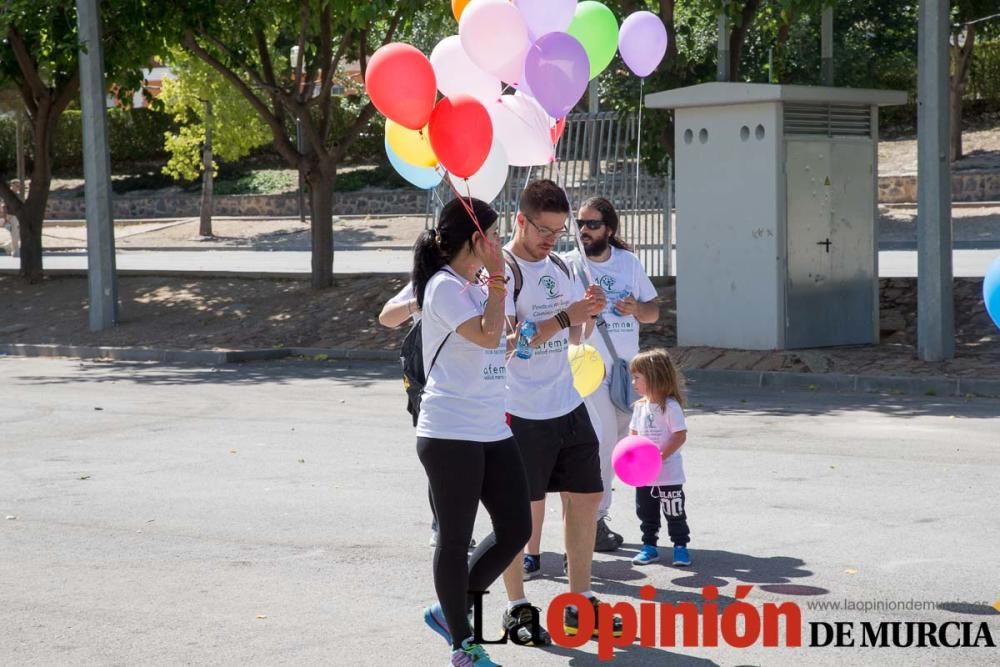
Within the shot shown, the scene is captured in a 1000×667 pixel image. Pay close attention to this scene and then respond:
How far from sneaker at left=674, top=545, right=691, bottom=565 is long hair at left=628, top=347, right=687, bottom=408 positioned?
26.1 inches

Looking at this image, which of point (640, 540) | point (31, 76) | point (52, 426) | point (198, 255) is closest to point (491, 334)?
point (640, 540)

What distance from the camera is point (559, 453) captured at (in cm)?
555

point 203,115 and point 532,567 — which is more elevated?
point 203,115

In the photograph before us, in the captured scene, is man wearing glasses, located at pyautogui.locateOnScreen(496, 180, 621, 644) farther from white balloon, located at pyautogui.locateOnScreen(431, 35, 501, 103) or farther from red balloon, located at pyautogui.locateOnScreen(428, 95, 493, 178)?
white balloon, located at pyautogui.locateOnScreen(431, 35, 501, 103)

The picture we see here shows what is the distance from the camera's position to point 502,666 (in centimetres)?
511

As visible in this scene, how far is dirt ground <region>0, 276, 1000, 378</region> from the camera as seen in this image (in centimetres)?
1437

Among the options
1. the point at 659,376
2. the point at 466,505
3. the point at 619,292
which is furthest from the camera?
the point at 619,292

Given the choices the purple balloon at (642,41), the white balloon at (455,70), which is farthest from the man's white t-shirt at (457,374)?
the purple balloon at (642,41)

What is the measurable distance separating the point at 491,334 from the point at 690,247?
10.8m

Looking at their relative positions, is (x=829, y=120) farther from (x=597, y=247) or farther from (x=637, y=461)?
(x=637, y=461)

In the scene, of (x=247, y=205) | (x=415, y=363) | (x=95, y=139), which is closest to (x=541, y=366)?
(x=415, y=363)

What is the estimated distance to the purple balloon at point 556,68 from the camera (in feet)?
19.3

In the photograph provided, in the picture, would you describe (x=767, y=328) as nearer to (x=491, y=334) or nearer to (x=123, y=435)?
(x=123, y=435)

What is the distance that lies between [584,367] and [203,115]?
111 feet
